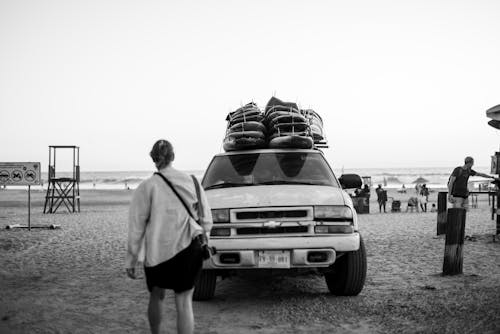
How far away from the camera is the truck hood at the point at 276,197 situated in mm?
5547

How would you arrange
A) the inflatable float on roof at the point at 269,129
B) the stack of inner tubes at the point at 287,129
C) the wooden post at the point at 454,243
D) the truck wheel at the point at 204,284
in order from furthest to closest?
the wooden post at the point at 454,243, the inflatable float on roof at the point at 269,129, the stack of inner tubes at the point at 287,129, the truck wheel at the point at 204,284

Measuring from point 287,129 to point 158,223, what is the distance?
13.0 ft

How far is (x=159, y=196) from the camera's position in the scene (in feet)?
12.4

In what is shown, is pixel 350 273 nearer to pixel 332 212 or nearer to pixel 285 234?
pixel 332 212

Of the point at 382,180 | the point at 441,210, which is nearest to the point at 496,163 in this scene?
the point at 441,210

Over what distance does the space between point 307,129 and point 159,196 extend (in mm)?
4253

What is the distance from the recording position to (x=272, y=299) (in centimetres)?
609

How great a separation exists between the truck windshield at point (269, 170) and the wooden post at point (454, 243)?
2.05 m

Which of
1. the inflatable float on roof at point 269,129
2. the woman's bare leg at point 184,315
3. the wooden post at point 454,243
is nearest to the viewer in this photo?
Answer: the woman's bare leg at point 184,315

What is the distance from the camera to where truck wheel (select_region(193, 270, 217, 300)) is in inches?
230

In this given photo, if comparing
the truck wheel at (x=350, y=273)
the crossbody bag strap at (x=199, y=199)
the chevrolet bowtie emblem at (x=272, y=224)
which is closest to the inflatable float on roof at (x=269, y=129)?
the chevrolet bowtie emblem at (x=272, y=224)

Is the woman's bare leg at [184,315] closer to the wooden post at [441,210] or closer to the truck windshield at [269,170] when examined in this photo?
the truck windshield at [269,170]

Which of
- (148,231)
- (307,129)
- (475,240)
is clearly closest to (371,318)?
(148,231)

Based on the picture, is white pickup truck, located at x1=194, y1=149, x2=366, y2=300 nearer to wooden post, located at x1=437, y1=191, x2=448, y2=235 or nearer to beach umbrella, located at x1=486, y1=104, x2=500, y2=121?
beach umbrella, located at x1=486, y1=104, x2=500, y2=121
